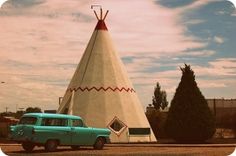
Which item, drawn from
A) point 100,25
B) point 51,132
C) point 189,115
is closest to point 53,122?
point 51,132

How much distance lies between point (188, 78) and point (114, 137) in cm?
398

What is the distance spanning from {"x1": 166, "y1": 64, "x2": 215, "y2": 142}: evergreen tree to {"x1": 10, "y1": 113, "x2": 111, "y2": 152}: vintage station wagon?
3.77 m

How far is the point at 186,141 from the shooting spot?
55.2 feet

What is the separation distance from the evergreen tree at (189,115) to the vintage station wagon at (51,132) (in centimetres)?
377

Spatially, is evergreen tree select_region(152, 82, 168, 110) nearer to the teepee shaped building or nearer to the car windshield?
the teepee shaped building

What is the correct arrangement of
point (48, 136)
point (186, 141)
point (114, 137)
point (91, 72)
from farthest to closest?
point (91, 72)
point (114, 137)
point (186, 141)
point (48, 136)

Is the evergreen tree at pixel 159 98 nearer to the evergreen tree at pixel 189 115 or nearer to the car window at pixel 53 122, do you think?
the evergreen tree at pixel 189 115

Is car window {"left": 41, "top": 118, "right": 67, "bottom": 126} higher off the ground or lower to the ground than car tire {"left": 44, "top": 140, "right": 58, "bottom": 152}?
higher

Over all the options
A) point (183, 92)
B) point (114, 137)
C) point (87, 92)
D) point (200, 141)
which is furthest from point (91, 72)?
point (200, 141)

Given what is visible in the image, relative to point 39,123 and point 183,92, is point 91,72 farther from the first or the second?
point 39,123

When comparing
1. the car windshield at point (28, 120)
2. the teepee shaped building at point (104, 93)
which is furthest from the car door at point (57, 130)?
the teepee shaped building at point (104, 93)

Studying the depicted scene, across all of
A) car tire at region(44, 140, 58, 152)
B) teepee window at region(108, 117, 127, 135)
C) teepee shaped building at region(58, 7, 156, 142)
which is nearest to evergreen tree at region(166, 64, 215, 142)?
teepee window at region(108, 117, 127, 135)

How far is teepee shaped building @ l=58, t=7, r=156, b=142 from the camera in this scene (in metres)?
19.5

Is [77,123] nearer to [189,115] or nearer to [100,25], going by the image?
[189,115]
